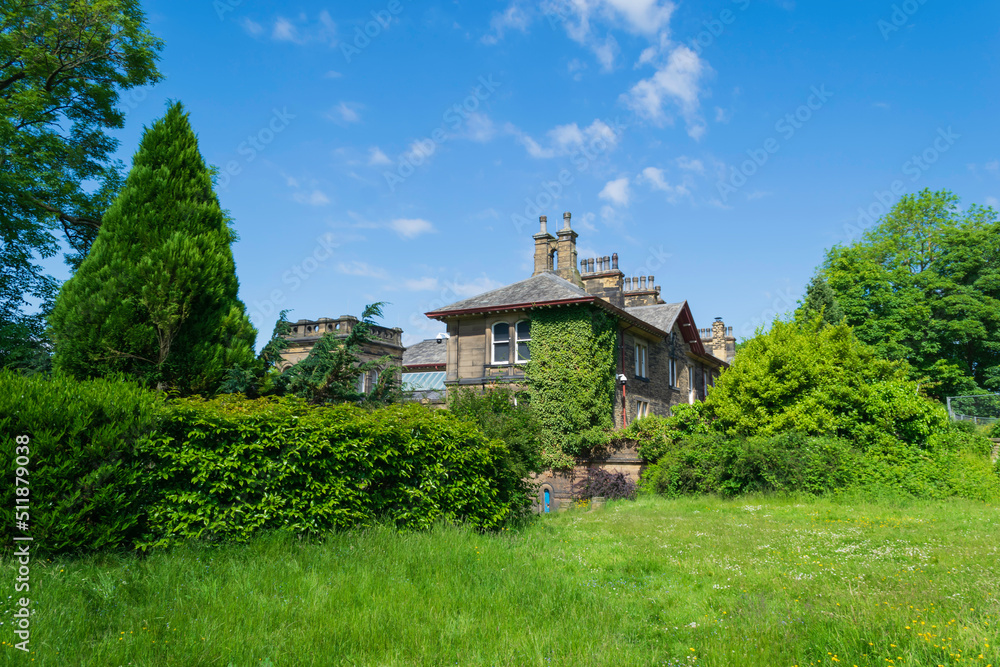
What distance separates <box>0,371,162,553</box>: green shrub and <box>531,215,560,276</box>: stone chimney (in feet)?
79.4

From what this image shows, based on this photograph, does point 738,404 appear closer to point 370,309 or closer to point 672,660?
point 370,309

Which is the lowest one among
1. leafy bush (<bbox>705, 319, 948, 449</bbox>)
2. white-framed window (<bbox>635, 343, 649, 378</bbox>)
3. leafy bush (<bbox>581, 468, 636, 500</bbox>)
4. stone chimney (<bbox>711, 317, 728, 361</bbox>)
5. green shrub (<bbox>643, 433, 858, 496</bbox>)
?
leafy bush (<bbox>581, 468, 636, 500</bbox>)

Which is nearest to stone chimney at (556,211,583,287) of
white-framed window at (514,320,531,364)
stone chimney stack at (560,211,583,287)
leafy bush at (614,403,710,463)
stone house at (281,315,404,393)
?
stone chimney stack at (560,211,583,287)

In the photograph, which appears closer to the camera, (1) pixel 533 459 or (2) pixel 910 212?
(1) pixel 533 459

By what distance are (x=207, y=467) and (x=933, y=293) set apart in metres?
42.4

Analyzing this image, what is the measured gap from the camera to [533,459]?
45.6 feet

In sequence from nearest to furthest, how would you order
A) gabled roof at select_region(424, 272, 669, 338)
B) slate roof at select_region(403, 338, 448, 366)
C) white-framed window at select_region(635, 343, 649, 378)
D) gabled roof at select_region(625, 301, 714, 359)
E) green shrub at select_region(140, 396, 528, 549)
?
green shrub at select_region(140, 396, 528, 549) < gabled roof at select_region(424, 272, 669, 338) < white-framed window at select_region(635, 343, 649, 378) < gabled roof at select_region(625, 301, 714, 359) < slate roof at select_region(403, 338, 448, 366)

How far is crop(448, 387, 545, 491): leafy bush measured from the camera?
13.3 m

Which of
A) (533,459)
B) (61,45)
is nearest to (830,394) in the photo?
(533,459)

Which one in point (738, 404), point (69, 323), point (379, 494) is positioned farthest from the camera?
point (738, 404)

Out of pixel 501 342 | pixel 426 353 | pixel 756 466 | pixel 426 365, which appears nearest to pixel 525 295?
pixel 501 342

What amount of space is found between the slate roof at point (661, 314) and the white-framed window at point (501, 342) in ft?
26.7

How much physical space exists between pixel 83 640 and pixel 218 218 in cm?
855

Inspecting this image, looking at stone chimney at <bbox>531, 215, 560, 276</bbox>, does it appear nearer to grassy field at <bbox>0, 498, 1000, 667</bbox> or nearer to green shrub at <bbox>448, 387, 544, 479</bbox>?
green shrub at <bbox>448, 387, 544, 479</bbox>
